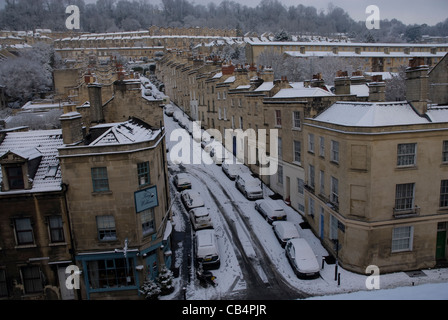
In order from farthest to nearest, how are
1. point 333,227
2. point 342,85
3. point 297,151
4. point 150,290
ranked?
point 297,151
point 342,85
point 333,227
point 150,290

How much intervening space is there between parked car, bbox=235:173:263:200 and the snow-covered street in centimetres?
76

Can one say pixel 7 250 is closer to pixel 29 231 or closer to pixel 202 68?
pixel 29 231

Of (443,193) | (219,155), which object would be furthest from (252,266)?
(219,155)

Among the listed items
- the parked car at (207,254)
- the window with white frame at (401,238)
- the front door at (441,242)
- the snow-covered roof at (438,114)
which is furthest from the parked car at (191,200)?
the snow-covered roof at (438,114)

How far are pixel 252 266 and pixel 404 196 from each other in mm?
10780

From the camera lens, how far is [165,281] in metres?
20.5

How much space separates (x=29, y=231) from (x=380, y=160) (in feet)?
69.4

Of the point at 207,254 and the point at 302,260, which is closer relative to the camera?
the point at 302,260

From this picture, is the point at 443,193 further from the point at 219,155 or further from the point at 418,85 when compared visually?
the point at 219,155

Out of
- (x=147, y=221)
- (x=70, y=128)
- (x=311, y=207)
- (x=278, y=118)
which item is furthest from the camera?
(x=278, y=118)

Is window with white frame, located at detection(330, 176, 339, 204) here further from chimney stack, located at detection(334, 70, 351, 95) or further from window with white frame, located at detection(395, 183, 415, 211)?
chimney stack, located at detection(334, 70, 351, 95)

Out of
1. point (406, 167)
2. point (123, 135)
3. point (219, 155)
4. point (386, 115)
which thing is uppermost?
point (386, 115)

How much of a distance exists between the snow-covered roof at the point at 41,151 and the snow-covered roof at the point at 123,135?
255 centimetres

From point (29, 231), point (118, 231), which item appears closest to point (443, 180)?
point (118, 231)
